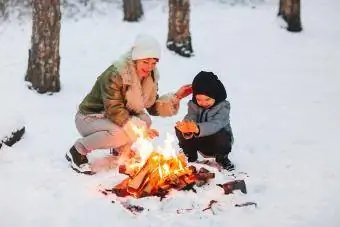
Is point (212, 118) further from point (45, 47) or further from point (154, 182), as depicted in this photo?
point (45, 47)

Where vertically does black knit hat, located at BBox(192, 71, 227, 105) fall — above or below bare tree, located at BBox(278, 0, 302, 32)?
below

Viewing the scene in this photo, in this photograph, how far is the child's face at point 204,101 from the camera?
5.29 meters

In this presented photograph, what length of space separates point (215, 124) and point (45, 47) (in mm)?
3745

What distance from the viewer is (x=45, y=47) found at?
25.6 ft

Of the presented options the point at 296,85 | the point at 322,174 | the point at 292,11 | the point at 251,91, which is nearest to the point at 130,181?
the point at 322,174

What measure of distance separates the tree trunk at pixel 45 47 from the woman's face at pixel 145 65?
3302 mm

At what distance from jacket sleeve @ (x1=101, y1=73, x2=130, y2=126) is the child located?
2.06 feet

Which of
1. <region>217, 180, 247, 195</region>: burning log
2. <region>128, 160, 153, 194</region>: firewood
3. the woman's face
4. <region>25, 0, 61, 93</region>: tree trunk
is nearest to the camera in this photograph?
<region>128, 160, 153, 194</region>: firewood

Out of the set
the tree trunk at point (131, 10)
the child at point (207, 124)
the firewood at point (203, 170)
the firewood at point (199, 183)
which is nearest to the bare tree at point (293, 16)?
the tree trunk at point (131, 10)

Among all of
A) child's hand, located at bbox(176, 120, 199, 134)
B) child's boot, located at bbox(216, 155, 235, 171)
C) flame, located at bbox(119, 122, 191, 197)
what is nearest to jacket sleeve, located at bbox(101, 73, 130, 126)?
flame, located at bbox(119, 122, 191, 197)

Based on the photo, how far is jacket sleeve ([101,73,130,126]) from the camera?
4969mm

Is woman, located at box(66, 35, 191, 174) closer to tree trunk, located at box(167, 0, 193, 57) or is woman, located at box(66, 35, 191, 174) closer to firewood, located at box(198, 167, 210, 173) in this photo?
firewood, located at box(198, 167, 210, 173)

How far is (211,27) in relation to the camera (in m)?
13.2

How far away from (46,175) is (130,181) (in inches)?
42.3
